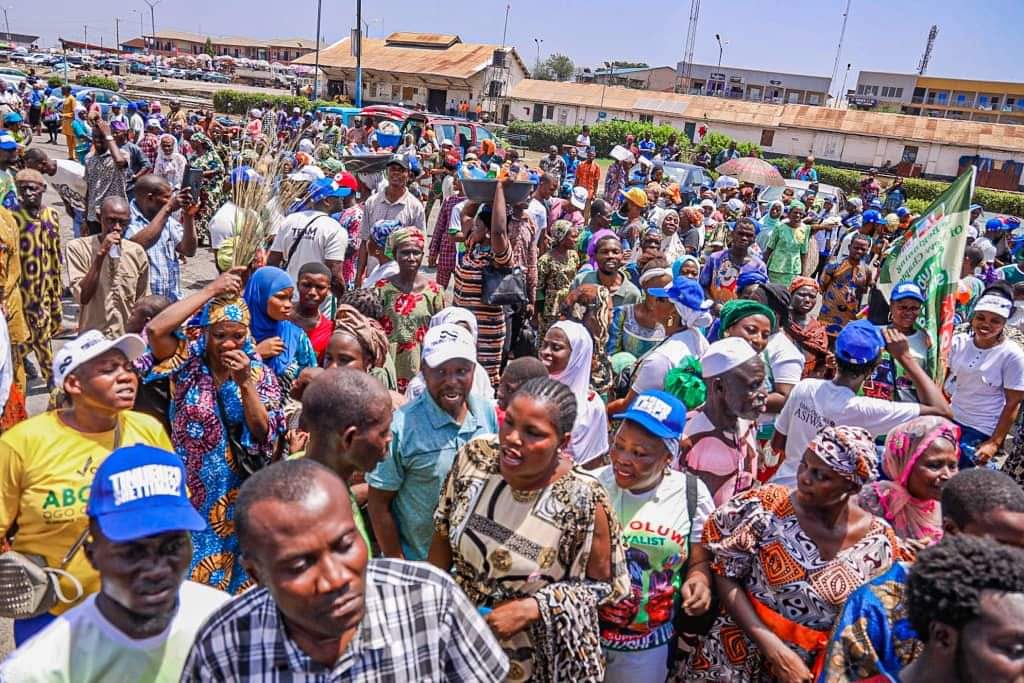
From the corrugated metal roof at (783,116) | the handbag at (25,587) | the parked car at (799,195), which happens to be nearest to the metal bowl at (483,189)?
the handbag at (25,587)

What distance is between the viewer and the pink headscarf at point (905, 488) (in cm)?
289

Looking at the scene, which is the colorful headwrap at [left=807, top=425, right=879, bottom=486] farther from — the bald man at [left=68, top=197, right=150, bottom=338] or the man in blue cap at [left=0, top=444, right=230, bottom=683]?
the bald man at [left=68, top=197, right=150, bottom=338]

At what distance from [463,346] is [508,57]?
55.6 meters

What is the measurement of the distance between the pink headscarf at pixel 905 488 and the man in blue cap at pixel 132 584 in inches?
102

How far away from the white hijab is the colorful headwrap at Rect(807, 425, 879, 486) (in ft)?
4.74

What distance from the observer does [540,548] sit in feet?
7.49

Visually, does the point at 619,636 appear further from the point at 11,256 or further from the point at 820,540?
the point at 11,256

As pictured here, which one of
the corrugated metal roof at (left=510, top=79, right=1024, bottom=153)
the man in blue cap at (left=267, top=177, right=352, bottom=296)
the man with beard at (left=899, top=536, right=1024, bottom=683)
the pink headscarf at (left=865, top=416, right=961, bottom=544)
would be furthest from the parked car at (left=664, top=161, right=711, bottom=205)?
the corrugated metal roof at (left=510, top=79, right=1024, bottom=153)

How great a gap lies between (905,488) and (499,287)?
3448 millimetres

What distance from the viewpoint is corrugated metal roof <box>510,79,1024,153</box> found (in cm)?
4197

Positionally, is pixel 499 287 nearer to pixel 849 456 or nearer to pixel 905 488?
pixel 905 488

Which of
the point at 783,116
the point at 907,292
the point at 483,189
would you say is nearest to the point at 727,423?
the point at 907,292

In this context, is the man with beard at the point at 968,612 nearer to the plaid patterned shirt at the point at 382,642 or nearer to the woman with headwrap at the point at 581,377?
the plaid patterned shirt at the point at 382,642

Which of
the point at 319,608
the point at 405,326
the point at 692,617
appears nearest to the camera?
the point at 319,608
